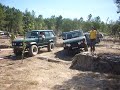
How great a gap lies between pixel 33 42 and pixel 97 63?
6229mm

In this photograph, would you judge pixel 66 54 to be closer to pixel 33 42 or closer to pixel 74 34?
pixel 74 34

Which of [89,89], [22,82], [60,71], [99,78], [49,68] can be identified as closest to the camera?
[89,89]

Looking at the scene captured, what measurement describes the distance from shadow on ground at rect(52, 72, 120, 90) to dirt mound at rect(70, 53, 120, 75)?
1058 mm

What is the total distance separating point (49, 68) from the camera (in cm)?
1292

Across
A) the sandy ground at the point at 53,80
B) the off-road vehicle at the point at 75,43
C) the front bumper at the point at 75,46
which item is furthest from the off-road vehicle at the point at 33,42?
the sandy ground at the point at 53,80

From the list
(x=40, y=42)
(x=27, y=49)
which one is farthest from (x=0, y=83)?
(x=40, y=42)

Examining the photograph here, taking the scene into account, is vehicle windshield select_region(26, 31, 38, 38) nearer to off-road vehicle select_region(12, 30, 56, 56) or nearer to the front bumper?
off-road vehicle select_region(12, 30, 56, 56)

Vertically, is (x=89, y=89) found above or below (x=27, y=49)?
below

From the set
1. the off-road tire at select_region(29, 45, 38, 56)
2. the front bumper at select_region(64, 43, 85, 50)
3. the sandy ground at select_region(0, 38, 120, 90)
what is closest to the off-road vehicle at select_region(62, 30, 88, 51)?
the front bumper at select_region(64, 43, 85, 50)

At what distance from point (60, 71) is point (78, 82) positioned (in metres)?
2.28

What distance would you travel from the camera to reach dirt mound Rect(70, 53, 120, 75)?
12.5m

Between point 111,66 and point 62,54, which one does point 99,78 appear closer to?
point 111,66

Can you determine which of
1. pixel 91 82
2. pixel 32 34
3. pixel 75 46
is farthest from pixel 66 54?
pixel 91 82

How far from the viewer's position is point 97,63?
1302 cm
